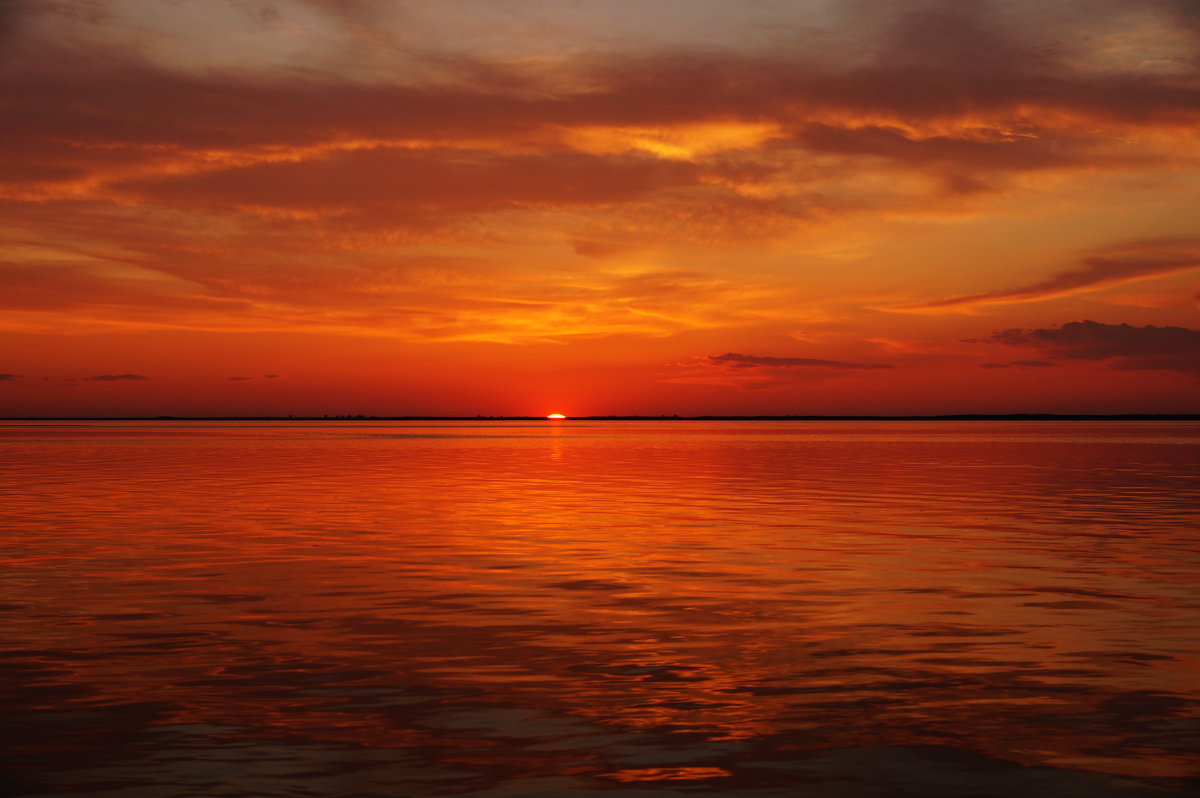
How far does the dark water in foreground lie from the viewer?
1031 centimetres

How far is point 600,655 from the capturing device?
15.2 metres

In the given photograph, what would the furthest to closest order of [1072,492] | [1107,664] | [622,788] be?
[1072,492] → [1107,664] → [622,788]

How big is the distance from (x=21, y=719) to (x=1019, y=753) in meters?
10.3

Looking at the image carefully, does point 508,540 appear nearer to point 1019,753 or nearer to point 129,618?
point 129,618

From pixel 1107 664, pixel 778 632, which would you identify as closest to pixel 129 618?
pixel 778 632

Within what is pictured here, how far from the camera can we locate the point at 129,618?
1773cm

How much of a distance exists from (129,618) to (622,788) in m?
11.2

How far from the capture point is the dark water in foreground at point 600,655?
10.3 meters

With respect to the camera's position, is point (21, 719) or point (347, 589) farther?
point (347, 589)

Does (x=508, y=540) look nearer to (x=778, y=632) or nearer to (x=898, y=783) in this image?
(x=778, y=632)

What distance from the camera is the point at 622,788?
970 cm

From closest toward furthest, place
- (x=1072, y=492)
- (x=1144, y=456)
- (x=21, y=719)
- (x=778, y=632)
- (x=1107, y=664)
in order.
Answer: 1. (x=21, y=719)
2. (x=1107, y=664)
3. (x=778, y=632)
4. (x=1072, y=492)
5. (x=1144, y=456)

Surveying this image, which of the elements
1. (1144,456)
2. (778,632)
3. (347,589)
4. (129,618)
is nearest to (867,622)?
(778,632)

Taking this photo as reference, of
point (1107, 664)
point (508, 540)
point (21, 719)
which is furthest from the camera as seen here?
point (508, 540)
